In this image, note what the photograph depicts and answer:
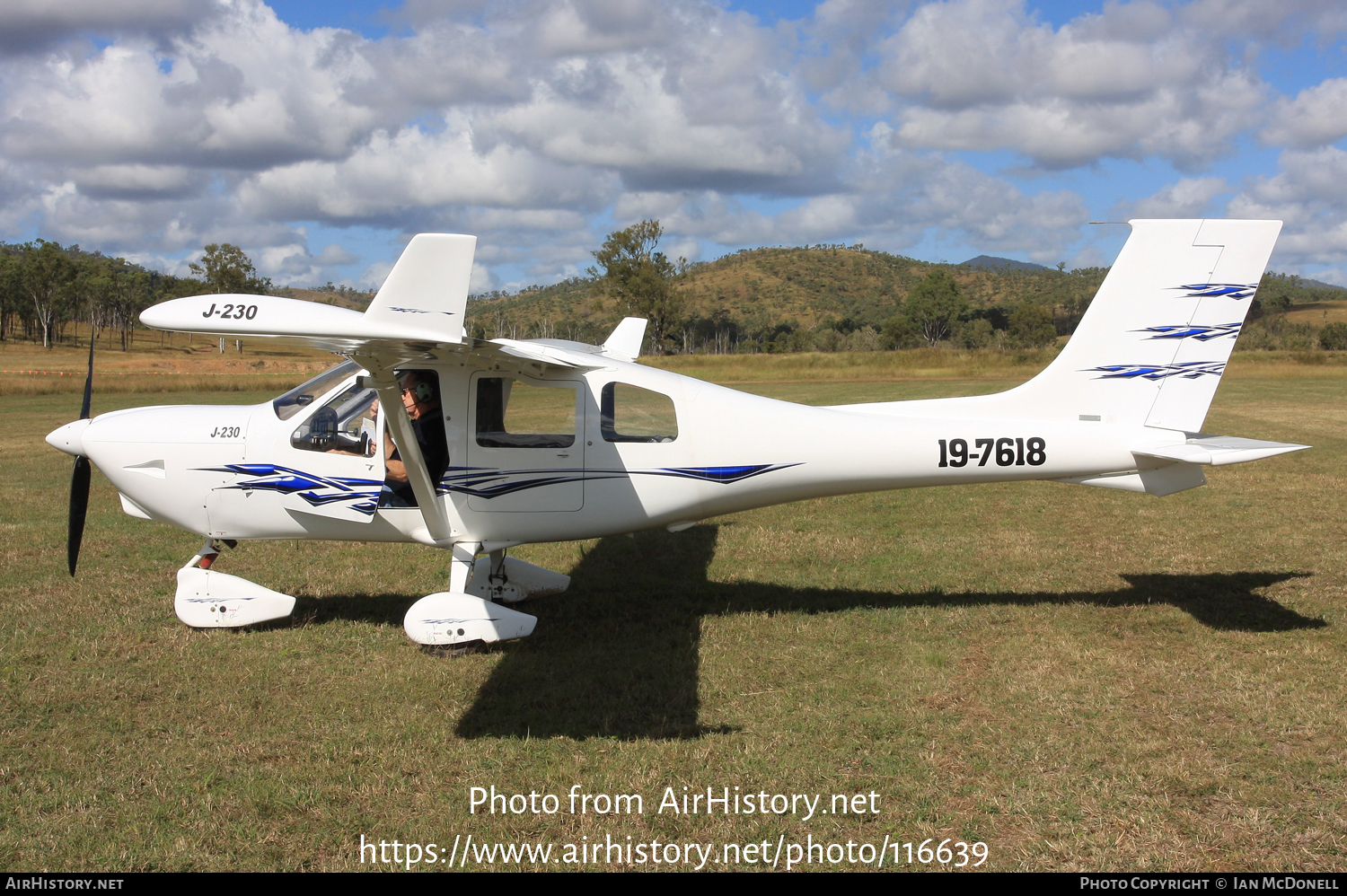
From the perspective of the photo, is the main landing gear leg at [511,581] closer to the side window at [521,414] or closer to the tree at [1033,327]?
the side window at [521,414]

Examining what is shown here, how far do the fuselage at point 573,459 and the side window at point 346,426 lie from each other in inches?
0.6

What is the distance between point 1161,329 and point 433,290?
5.51 m

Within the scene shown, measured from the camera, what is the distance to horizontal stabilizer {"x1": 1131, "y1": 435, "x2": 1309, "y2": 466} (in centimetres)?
595

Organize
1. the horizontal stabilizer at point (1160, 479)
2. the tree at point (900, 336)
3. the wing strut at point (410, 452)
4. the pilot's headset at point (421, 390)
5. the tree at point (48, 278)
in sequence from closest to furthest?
the wing strut at point (410, 452) < the pilot's headset at point (421, 390) < the horizontal stabilizer at point (1160, 479) < the tree at point (900, 336) < the tree at point (48, 278)

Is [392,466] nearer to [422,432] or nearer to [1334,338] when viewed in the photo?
[422,432]

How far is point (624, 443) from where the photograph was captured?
6.62m

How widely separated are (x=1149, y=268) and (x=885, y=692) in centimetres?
390

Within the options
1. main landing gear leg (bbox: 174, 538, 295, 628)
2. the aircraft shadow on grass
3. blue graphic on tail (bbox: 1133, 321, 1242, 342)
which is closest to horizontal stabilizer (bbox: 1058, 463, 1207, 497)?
blue graphic on tail (bbox: 1133, 321, 1242, 342)

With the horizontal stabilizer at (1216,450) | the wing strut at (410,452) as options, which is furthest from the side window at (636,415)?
the horizontal stabilizer at (1216,450)

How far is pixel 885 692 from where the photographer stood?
573cm

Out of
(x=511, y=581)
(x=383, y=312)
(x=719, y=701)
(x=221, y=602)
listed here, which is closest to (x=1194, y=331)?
(x=719, y=701)

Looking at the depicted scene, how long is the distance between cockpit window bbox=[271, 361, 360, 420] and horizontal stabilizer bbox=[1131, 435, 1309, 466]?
20.4 feet

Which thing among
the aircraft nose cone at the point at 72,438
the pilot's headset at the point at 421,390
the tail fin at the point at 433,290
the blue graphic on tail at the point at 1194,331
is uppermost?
the blue graphic on tail at the point at 1194,331

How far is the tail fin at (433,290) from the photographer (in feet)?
15.2
